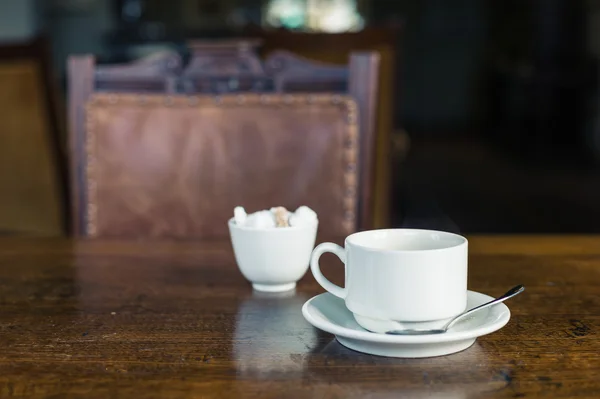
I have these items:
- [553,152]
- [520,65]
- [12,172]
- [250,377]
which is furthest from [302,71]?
[520,65]

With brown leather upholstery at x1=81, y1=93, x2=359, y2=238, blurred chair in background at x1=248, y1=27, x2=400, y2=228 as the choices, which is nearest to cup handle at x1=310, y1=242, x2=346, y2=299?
brown leather upholstery at x1=81, y1=93, x2=359, y2=238

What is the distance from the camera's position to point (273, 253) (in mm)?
675

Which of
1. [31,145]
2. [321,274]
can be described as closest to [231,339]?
[321,274]

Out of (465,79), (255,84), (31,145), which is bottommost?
(465,79)

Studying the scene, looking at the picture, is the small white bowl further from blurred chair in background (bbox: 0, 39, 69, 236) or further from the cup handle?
blurred chair in background (bbox: 0, 39, 69, 236)

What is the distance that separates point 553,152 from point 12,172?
4969 mm

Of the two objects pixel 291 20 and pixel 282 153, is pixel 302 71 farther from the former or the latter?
pixel 291 20

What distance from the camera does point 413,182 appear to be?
5227mm

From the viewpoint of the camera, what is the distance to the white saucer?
0.47 metres

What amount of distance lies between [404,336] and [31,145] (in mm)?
1638

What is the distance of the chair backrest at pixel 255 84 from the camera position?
1134 millimetres

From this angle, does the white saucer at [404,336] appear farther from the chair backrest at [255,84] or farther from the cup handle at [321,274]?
the chair backrest at [255,84]

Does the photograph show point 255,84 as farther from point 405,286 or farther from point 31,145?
point 31,145

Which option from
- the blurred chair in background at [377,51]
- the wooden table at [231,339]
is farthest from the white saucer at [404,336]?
the blurred chair in background at [377,51]
